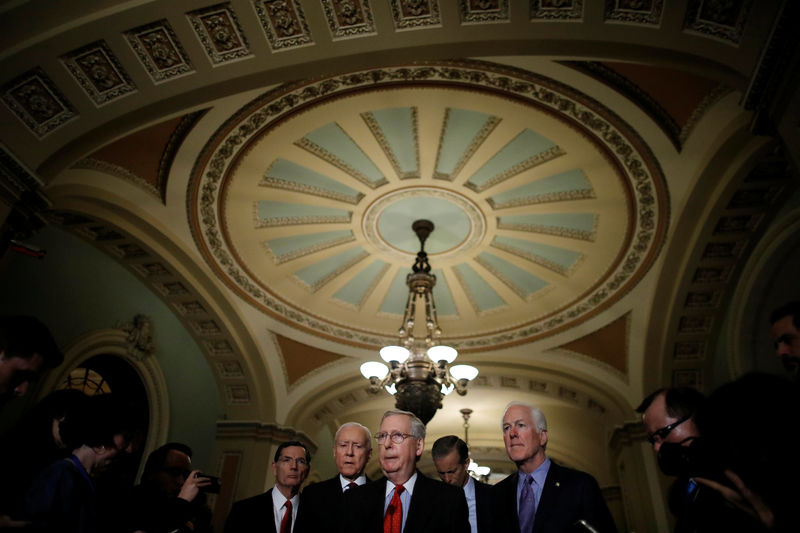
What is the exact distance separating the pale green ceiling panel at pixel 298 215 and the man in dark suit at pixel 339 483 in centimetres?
466

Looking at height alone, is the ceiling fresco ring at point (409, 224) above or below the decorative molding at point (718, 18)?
above

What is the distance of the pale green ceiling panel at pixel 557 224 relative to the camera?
269 inches

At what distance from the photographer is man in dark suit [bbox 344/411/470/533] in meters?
2.00

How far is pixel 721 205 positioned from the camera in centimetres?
546

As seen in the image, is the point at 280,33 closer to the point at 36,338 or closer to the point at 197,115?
the point at 197,115

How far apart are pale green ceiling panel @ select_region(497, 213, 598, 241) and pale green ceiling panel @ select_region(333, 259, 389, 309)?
2.12m

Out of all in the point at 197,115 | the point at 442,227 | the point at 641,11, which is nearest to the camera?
the point at 641,11

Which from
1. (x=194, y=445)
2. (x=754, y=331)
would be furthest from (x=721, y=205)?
(x=194, y=445)

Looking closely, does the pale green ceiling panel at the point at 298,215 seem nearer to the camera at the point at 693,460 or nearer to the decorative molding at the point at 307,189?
the decorative molding at the point at 307,189

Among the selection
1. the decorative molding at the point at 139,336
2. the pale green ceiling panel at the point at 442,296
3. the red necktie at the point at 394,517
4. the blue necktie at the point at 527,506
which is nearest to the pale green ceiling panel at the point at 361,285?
the pale green ceiling panel at the point at 442,296

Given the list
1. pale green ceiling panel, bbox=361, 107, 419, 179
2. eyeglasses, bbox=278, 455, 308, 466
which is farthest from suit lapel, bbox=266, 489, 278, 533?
pale green ceiling panel, bbox=361, 107, 419, 179

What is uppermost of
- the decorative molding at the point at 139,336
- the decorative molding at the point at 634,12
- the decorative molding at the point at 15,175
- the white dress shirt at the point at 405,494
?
the decorative molding at the point at 634,12

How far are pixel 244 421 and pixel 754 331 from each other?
7923mm

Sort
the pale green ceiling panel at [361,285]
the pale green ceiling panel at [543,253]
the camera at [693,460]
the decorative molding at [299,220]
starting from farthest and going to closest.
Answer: the pale green ceiling panel at [361,285] → the pale green ceiling panel at [543,253] → the decorative molding at [299,220] → the camera at [693,460]
